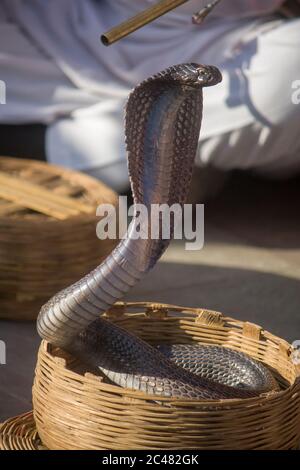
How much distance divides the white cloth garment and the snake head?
199 centimetres

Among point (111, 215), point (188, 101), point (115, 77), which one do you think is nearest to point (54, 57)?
point (115, 77)

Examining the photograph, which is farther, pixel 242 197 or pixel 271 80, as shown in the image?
pixel 242 197

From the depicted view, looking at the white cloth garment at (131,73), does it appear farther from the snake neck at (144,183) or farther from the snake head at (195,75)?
the snake head at (195,75)

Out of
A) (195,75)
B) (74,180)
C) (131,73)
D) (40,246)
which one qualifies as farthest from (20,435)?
(131,73)

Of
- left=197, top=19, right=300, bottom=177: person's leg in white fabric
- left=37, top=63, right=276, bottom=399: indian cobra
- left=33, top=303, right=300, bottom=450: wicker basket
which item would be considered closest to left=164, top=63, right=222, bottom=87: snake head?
left=37, top=63, right=276, bottom=399: indian cobra

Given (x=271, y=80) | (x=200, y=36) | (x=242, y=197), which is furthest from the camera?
(x=242, y=197)

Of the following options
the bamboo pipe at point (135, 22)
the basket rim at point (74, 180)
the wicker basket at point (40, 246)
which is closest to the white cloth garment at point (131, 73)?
the basket rim at point (74, 180)

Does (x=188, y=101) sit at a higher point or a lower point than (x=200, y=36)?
lower

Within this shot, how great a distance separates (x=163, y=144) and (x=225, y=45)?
207cm

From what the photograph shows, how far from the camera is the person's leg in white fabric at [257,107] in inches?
146
